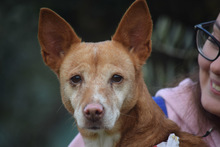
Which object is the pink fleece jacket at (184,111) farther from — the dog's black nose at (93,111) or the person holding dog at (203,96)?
the dog's black nose at (93,111)

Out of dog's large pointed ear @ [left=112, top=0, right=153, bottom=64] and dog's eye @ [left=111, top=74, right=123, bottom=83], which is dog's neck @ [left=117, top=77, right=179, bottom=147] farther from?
dog's large pointed ear @ [left=112, top=0, right=153, bottom=64]

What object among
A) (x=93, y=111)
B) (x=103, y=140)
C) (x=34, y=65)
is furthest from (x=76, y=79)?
(x=34, y=65)

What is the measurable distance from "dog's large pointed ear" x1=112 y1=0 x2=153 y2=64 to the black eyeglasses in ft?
1.42

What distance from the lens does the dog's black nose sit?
189 centimetres

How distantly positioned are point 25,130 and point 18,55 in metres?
1.46

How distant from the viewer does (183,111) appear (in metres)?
2.61

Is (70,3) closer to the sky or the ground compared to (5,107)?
closer to the sky

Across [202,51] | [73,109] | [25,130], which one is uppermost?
[202,51]

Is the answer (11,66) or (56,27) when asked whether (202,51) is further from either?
(11,66)

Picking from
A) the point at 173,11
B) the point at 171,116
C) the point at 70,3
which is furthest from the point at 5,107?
the point at 171,116

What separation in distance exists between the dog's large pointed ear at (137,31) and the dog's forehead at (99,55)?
7 centimetres

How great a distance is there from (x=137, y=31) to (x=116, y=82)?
434 millimetres

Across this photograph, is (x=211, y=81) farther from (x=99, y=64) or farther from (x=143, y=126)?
(x=99, y=64)

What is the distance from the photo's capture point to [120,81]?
2150 millimetres
